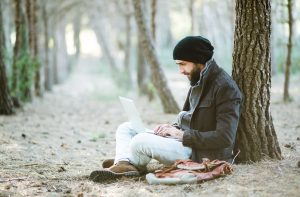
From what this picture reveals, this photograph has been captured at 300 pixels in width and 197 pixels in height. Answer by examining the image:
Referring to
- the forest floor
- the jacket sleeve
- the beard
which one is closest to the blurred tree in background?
the forest floor

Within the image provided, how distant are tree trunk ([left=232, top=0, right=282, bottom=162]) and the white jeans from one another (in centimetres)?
85

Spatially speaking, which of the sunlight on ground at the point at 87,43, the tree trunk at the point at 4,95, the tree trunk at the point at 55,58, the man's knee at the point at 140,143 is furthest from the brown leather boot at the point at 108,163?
the sunlight on ground at the point at 87,43

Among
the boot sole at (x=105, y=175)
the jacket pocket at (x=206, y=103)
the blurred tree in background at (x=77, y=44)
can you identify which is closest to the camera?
the jacket pocket at (x=206, y=103)

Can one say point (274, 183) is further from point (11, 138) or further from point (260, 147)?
point (11, 138)

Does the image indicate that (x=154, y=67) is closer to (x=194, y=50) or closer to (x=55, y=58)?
(x=194, y=50)

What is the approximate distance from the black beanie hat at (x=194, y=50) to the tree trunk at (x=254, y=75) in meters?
0.69

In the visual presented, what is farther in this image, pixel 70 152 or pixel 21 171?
pixel 70 152

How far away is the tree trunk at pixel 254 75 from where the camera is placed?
5.29m

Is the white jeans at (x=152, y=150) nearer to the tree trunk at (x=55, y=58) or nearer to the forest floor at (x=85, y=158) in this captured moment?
the forest floor at (x=85, y=158)

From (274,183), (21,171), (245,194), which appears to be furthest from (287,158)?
(21,171)

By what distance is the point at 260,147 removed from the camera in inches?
215

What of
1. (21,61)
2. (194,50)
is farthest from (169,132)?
(21,61)

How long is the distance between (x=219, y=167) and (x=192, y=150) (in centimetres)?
42

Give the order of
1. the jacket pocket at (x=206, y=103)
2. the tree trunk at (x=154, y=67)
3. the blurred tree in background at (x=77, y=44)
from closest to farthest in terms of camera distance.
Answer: the jacket pocket at (x=206, y=103) → the tree trunk at (x=154, y=67) → the blurred tree in background at (x=77, y=44)
